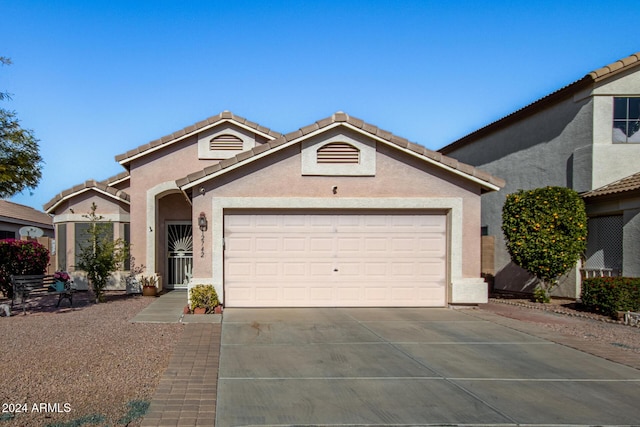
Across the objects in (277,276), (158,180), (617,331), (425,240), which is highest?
(158,180)

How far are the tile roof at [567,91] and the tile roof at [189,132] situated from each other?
333 inches

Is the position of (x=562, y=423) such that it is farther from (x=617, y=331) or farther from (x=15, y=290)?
(x=15, y=290)

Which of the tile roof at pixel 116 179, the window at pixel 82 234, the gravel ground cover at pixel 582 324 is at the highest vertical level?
the tile roof at pixel 116 179

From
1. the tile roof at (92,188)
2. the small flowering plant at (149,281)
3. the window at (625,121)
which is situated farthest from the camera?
the tile roof at (92,188)

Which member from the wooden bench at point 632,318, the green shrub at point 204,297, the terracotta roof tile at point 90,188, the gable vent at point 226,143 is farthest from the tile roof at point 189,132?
the wooden bench at point 632,318

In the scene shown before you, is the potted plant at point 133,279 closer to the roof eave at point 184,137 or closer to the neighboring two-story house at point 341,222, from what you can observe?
the roof eave at point 184,137

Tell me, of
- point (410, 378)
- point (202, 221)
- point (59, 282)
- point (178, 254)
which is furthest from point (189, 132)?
point (410, 378)

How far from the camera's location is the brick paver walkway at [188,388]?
516 centimetres

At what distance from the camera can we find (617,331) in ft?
33.9

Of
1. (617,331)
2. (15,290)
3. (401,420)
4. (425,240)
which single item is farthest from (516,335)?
(15,290)

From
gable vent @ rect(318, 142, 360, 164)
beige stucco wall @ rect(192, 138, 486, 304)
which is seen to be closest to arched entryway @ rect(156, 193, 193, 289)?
beige stucco wall @ rect(192, 138, 486, 304)

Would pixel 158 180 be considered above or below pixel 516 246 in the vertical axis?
above

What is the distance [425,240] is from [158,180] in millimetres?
8730

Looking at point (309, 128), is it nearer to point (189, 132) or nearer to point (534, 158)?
point (189, 132)
